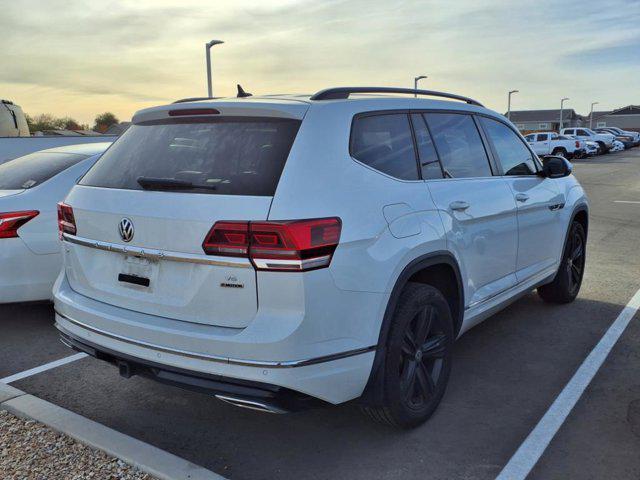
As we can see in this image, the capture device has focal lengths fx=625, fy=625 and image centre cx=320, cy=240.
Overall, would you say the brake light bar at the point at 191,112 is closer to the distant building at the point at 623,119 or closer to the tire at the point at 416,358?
the tire at the point at 416,358

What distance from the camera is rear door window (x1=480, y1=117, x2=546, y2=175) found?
14.8 ft

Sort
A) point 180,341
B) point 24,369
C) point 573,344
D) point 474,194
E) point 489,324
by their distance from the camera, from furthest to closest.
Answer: point 489,324 < point 573,344 < point 24,369 < point 474,194 < point 180,341

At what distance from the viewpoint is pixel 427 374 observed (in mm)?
3502

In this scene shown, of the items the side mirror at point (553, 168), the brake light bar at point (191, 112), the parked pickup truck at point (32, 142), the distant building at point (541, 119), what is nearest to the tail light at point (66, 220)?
the brake light bar at point (191, 112)

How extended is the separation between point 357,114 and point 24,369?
9.89 ft

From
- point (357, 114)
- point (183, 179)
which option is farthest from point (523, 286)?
point (183, 179)

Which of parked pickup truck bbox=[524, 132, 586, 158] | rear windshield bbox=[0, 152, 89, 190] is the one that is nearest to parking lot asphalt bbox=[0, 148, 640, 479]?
rear windshield bbox=[0, 152, 89, 190]

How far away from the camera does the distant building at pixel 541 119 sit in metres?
107

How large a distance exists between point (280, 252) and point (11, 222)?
3.11 m

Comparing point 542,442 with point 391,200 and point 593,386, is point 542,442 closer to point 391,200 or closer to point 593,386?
point 593,386

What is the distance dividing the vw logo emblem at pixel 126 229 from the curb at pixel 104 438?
1034mm

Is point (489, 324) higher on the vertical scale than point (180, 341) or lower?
lower

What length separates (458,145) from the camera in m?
4.04

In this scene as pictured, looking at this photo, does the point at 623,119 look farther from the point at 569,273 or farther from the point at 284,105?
the point at 284,105
